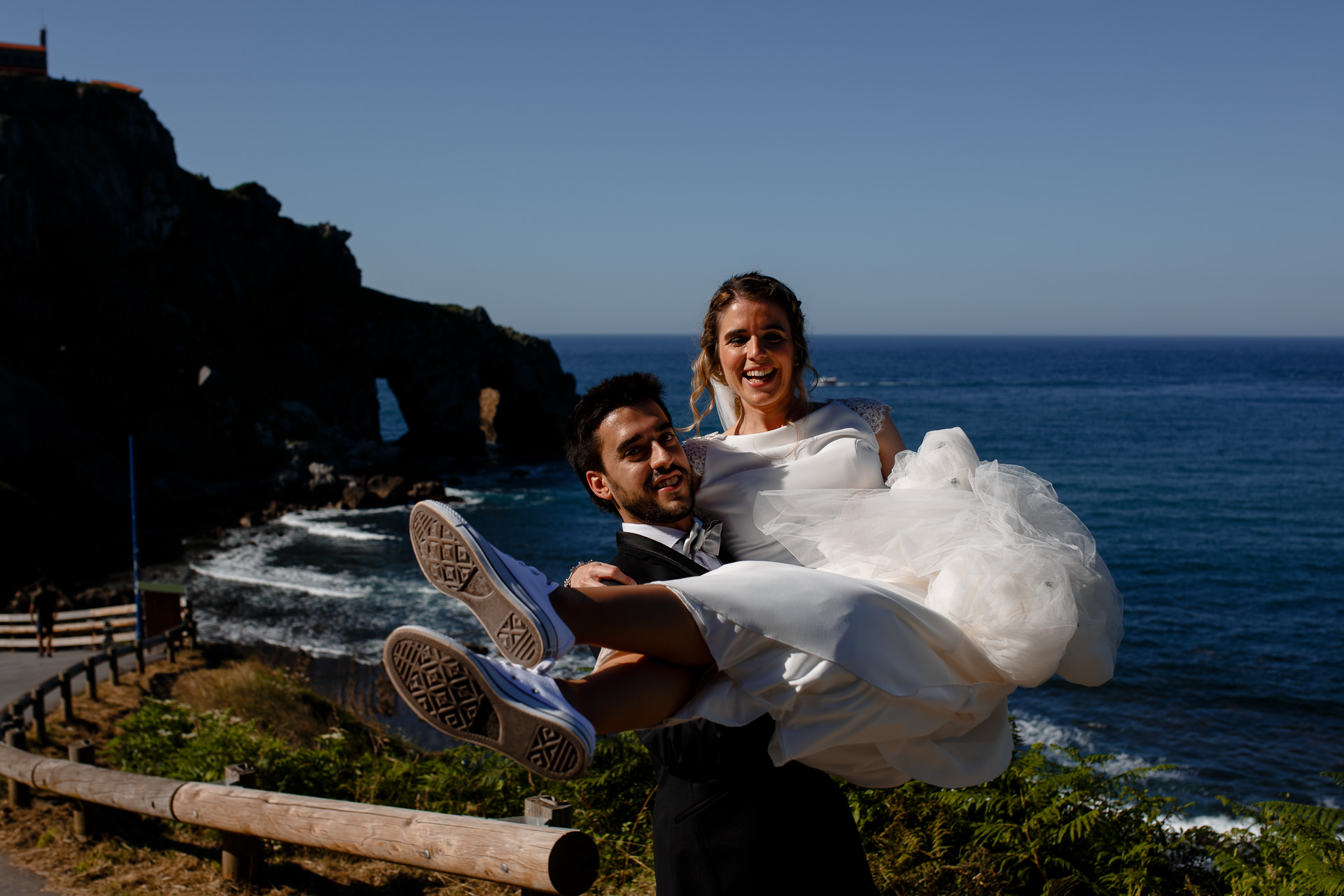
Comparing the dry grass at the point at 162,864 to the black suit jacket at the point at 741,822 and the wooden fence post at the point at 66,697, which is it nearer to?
the black suit jacket at the point at 741,822

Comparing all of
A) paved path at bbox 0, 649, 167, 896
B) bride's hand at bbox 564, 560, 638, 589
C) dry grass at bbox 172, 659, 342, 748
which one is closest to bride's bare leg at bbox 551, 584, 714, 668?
bride's hand at bbox 564, 560, 638, 589

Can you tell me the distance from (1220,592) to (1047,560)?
26.0m

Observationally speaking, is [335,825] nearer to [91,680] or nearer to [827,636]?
[827,636]

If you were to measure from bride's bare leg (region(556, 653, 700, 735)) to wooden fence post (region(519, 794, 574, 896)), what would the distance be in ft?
5.35

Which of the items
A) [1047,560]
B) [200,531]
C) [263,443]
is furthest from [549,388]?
[1047,560]

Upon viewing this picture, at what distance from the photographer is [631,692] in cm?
264

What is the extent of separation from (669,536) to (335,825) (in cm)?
228

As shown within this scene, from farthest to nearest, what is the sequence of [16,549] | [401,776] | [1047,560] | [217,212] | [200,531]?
[217,212] < [200,531] < [16,549] < [401,776] < [1047,560]

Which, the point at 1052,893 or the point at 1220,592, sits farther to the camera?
the point at 1220,592

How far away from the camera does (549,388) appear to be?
6003 cm

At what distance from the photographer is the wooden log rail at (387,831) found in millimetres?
3561

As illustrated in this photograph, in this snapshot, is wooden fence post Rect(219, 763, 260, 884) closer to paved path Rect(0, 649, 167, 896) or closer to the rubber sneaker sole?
the rubber sneaker sole

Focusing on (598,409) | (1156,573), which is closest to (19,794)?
(598,409)

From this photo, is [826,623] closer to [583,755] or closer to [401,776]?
[583,755]
